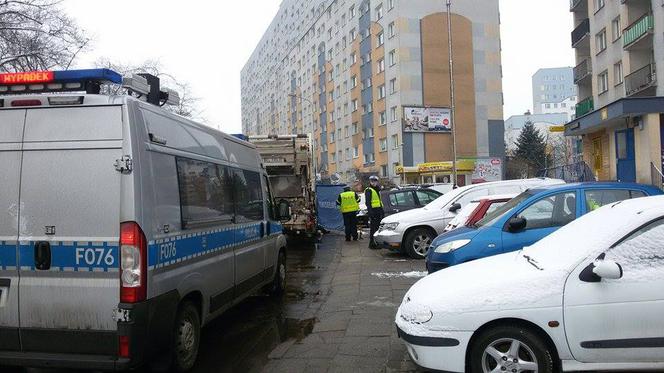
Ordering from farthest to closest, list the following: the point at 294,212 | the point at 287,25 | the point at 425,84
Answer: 1. the point at 287,25
2. the point at 425,84
3. the point at 294,212

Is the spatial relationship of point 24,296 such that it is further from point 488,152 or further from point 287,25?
point 287,25

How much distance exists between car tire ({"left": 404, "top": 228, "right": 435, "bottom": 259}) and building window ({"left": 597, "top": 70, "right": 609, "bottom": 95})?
2304cm

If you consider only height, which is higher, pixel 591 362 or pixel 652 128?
pixel 652 128

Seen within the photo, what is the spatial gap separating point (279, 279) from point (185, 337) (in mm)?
3618

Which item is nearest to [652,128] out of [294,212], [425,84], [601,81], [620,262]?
[601,81]

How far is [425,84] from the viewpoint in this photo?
161 feet

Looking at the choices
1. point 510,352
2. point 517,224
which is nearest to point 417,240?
point 517,224

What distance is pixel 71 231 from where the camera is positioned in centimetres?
394

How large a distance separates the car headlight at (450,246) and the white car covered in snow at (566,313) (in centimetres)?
276

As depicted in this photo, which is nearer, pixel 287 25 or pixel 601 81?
pixel 601 81

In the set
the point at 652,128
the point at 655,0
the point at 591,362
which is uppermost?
the point at 655,0

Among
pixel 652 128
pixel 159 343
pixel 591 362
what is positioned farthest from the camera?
pixel 652 128

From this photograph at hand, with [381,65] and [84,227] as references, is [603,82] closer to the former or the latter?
[381,65]

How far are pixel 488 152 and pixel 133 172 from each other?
50466 mm
